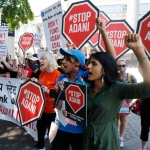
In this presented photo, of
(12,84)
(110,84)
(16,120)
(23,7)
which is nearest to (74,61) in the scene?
(110,84)

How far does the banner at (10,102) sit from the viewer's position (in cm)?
390

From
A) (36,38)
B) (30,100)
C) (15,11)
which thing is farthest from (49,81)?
(15,11)

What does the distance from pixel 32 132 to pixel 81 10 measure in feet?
7.86

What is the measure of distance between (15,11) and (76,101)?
859 cm

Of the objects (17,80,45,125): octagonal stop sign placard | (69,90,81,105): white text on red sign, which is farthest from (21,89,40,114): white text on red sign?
(69,90,81,105): white text on red sign

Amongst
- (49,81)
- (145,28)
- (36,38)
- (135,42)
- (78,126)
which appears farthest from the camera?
(36,38)

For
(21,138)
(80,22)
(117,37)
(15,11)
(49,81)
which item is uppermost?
(15,11)

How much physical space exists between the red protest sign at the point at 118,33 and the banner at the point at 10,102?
6.08 feet

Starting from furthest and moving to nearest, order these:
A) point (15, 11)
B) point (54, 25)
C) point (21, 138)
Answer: point (15, 11) → point (21, 138) → point (54, 25)

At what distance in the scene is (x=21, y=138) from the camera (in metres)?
4.04

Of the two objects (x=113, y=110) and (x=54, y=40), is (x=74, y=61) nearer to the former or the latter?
(x=113, y=110)

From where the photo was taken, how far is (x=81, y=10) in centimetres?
279

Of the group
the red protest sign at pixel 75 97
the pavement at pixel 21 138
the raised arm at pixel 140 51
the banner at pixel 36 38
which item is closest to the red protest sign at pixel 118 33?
the red protest sign at pixel 75 97

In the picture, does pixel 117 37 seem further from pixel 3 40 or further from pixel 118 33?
pixel 3 40
